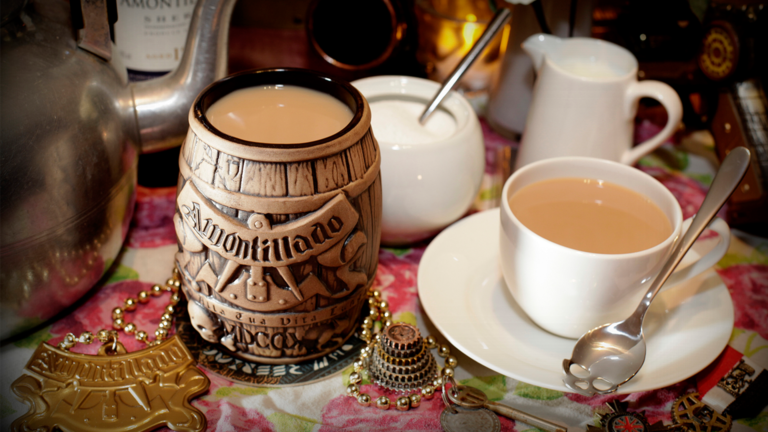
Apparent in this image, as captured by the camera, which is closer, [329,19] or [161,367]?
[161,367]

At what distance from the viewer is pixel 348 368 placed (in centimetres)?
44

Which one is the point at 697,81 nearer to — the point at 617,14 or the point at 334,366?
the point at 617,14

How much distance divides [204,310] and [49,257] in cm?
12

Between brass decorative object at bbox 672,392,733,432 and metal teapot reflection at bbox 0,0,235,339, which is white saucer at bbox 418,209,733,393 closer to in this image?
brass decorative object at bbox 672,392,733,432

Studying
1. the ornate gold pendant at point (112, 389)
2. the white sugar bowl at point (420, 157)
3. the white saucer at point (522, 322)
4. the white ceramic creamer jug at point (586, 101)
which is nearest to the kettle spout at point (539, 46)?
the white ceramic creamer jug at point (586, 101)

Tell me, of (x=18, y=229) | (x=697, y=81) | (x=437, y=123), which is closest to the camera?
(x=18, y=229)

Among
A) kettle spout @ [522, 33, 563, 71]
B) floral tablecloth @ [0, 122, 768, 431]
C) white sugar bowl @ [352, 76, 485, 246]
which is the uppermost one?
kettle spout @ [522, 33, 563, 71]

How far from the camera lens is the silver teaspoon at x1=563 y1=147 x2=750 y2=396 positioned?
395mm

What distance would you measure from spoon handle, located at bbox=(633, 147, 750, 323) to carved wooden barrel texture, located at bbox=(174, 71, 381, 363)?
20cm

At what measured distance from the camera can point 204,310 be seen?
0.40 m

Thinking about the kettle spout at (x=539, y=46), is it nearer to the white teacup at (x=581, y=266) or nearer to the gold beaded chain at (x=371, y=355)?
the white teacup at (x=581, y=266)

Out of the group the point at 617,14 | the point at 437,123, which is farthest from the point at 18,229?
the point at 617,14

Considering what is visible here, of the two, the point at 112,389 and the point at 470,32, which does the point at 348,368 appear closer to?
the point at 112,389

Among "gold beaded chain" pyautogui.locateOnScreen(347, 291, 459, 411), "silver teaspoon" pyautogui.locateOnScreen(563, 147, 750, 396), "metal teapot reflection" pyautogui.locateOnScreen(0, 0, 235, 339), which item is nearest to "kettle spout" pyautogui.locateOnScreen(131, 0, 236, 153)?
Answer: "metal teapot reflection" pyautogui.locateOnScreen(0, 0, 235, 339)
